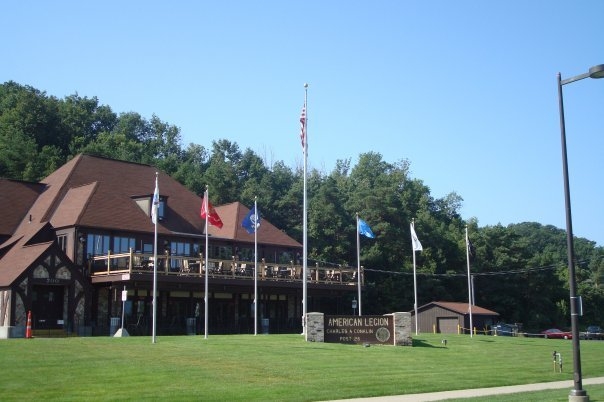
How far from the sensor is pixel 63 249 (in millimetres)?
41875

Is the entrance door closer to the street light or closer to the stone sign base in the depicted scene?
the stone sign base

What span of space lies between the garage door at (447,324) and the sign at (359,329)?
2702 centimetres

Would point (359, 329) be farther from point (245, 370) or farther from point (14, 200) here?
point (14, 200)

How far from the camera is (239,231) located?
167 ft

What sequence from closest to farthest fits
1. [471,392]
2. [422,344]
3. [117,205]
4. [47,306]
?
1. [471,392]
2. [422,344]
3. [47,306]
4. [117,205]

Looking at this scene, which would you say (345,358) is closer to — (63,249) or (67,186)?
(63,249)

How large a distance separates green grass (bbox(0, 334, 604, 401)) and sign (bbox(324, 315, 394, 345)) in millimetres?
1507

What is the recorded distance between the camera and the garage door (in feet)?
192

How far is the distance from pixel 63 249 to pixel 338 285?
18.2m

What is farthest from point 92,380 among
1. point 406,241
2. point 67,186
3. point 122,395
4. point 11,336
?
point 406,241

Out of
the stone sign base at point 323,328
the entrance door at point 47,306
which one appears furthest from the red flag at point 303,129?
the entrance door at point 47,306

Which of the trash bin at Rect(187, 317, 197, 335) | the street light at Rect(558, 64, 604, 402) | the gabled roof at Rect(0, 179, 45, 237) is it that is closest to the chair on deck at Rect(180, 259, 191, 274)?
the trash bin at Rect(187, 317, 197, 335)

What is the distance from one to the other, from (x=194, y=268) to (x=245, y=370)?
21.7 m

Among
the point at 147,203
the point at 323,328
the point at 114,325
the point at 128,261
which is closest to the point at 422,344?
the point at 323,328
